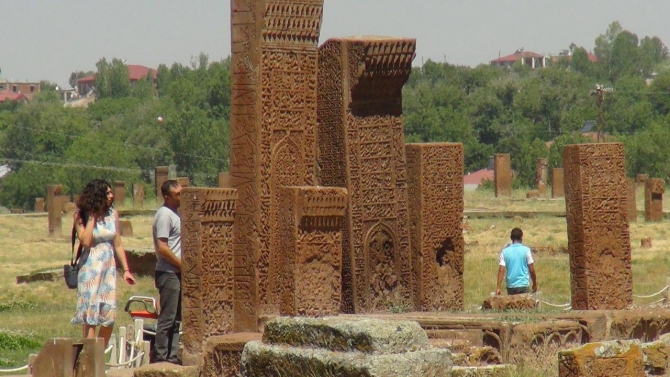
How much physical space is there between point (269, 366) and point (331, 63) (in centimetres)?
586

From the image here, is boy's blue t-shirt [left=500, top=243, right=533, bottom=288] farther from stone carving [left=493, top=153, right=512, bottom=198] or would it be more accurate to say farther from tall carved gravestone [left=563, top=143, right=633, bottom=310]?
stone carving [left=493, top=153, right=512, bottom=198]

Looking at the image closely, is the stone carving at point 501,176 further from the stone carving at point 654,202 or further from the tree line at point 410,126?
the tree line at point 410,126

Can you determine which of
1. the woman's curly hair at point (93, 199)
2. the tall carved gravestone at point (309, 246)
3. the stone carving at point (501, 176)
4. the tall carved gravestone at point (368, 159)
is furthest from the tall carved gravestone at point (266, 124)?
the stone carving at point (501, 176)

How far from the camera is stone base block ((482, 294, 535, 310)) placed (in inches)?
516

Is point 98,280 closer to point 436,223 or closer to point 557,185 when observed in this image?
point 436,223

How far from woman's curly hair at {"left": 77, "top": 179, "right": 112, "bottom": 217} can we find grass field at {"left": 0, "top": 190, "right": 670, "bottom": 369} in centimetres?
302

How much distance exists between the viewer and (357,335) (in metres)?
6.97

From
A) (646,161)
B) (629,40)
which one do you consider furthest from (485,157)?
(629,40)

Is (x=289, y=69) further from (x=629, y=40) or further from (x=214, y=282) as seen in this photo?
(x=629, y=40)

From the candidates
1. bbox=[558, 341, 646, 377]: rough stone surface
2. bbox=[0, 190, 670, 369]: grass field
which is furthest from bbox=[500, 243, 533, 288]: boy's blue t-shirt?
bbox=[558, 341, 646, 377]: rough stone surface

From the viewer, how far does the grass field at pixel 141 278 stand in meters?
15.6

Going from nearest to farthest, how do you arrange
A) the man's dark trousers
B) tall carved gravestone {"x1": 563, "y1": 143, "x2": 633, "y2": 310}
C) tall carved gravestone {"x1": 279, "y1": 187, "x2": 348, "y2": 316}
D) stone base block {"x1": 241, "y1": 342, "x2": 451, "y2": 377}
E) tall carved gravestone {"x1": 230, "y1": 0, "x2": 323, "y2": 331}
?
stone base block {"x1": 241, "y1": 342, "x2": 451, "y2": 377}, tall carved gravestone {"x1": 279, "y1": 187, "x2": 348, "y2": 316}, the man's dark trousers, tall carved gravestone {"x1": 230, "y1": 0, "x2": 323, "y2": 331}, tall carved gravestone {"x1": 563, "y1": 143, "x2": 633, "y2": 310}

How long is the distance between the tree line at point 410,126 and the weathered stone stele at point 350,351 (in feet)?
166

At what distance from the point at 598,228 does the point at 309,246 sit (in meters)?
3.35
